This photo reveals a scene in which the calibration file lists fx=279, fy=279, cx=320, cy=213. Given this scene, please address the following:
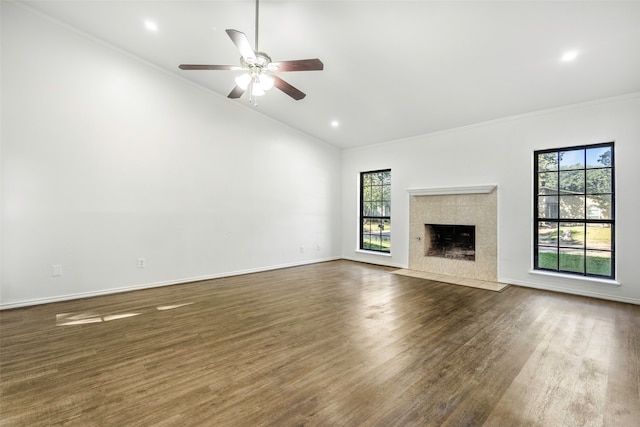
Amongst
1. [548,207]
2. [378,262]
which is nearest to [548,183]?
[548,207]

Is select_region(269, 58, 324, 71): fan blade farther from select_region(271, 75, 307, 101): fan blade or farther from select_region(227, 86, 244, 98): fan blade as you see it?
select_region(227, 86, 244, 98): fan blade

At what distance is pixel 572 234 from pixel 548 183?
0.87 metres

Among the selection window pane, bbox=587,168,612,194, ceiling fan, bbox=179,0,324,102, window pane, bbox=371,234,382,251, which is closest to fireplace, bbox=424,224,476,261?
window pane, bbox=371,234,382,251

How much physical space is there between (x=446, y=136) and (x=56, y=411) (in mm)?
6252

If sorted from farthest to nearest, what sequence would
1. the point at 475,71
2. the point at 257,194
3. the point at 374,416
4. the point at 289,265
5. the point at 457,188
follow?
the point at 289,265, the point at 257,194, the point at 457,188, the point at 475,71, the point at 374,416

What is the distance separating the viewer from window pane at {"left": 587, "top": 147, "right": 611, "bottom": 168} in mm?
4083

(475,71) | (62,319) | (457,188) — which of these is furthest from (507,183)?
(62,319)

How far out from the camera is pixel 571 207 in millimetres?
4352

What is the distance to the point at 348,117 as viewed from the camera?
18.3ft

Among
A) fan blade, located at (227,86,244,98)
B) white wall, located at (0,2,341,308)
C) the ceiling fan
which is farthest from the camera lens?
white wall, located at (0,2,341,308)

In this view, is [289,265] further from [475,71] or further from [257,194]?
[475,71]

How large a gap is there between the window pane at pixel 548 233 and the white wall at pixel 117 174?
475 centimetres

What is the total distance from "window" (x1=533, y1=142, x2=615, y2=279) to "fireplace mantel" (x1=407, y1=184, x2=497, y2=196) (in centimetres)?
71

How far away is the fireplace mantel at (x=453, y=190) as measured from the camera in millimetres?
4969
